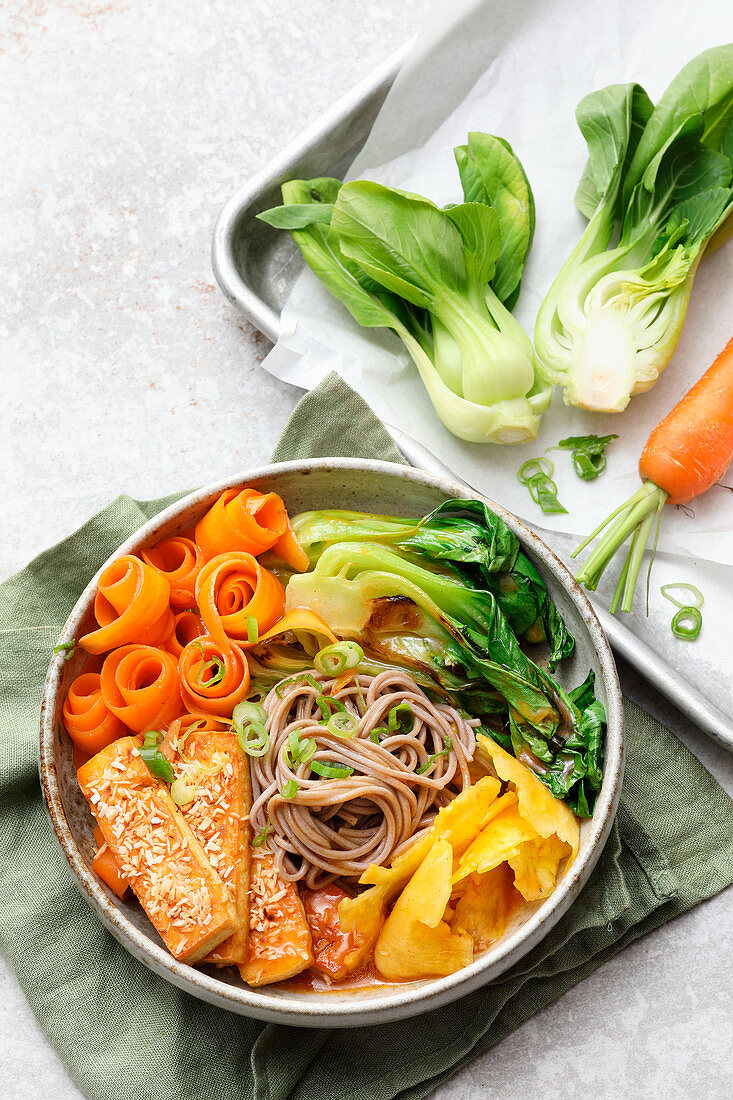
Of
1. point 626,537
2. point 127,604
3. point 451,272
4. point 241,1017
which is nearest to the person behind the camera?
point 127,604

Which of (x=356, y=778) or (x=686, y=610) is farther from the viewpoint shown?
(x=686, y=610)

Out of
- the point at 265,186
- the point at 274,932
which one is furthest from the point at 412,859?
the point at 265,186

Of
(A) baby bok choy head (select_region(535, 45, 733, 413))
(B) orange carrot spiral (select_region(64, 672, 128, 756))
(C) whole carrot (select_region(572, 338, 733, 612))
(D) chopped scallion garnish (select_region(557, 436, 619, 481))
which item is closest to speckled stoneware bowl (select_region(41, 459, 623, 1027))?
(B) orange carrot spiral (select_region(64, 672, 128, 756))

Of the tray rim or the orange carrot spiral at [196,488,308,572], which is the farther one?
the tray rim

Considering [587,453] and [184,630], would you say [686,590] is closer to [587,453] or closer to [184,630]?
[587,453]

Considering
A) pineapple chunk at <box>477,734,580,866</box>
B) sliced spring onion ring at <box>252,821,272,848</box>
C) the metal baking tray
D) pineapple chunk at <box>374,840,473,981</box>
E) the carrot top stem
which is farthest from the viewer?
the metal baking tray

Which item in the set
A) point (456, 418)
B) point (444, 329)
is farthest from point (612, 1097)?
point (444, 329)

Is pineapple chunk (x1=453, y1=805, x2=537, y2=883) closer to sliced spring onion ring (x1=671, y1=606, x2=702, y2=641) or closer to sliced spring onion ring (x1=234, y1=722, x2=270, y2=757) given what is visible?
sliced spring onion ring (x1=234, y1=722, x2=270, y2=757)
